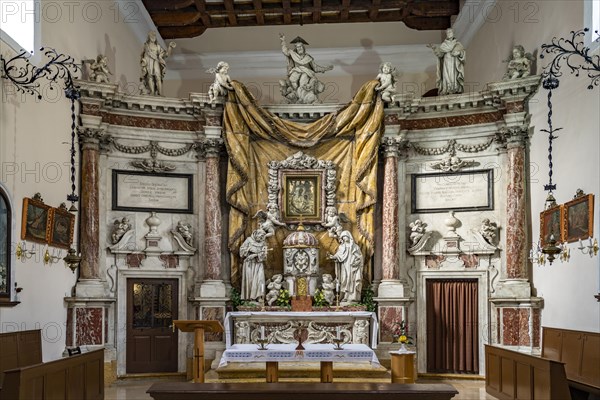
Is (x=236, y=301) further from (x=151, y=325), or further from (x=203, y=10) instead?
(x=203, y=10)

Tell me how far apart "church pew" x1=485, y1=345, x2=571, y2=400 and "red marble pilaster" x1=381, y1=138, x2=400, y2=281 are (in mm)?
3505

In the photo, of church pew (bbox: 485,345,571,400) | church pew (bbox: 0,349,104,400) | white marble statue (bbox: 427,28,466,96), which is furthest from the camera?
white marble statue (bbox: 427,28,466,96)

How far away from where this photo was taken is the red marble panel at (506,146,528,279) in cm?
1557

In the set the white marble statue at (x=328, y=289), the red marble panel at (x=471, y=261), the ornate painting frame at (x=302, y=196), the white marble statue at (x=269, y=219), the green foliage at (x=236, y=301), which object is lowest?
the green foliage at (x=236, y=301)

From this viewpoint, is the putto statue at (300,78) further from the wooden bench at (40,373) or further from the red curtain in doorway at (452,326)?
the wooden bench at (40,373)

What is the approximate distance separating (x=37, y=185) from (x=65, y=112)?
212 centimetres

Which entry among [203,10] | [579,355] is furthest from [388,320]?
[203,10]

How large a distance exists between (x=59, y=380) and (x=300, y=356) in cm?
396

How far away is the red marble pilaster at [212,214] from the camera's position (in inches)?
649

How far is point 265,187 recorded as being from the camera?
17.1 meters

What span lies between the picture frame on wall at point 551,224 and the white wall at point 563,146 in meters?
→ 0.26

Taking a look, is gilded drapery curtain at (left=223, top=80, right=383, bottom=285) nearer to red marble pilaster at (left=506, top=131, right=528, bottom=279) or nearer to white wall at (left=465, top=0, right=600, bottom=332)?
red marble pilaster at (left=506, top=131, right=528, bottom=279)

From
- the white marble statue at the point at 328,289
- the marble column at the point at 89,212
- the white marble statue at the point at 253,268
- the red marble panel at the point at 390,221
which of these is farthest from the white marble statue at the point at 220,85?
the white marble statue at the point at 328,289

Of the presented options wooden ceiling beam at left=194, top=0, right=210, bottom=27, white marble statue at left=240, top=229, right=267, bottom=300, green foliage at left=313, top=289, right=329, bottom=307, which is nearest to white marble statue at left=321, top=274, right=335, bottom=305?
green foliage at left=313, top=289, right=329, bottom=307
